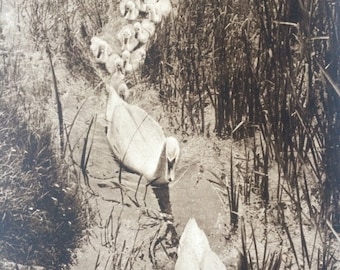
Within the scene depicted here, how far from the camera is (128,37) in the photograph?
1.25 m

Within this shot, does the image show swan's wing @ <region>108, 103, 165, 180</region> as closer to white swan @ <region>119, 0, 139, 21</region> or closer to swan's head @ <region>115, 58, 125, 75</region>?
swan's head @ <region>115, 58, 125, 75</region>

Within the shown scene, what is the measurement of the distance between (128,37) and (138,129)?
0.20 m

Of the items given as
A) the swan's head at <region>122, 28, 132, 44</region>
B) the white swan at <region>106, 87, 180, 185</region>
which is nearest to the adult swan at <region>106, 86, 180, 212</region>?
the white swan at <region>106, 87, 180, 185</region>

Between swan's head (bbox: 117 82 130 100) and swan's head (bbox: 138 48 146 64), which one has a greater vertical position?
swan's head (bbox: 138 48 146 64)

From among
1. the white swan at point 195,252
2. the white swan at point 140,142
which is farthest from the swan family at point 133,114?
the white swan at point 195,252

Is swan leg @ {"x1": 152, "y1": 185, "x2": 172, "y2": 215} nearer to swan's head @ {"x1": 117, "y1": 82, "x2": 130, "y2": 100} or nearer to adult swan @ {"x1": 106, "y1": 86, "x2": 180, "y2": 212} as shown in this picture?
adult swan @ {"x1": 106, "y1": 86, "x2": 180, "y2": 212}

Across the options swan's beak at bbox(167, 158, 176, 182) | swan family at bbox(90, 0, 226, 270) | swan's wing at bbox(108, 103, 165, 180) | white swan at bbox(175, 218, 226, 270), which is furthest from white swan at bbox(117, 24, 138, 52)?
white swan at bbox(175, 218, 226, 270)

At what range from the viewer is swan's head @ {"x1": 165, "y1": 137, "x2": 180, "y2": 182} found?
4.11 feet

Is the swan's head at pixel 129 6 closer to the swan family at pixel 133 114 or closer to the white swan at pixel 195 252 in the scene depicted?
the swan family at pixel 133 114

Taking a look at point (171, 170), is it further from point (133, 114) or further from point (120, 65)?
point (120, 65)

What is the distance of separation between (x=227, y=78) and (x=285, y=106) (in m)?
0.13

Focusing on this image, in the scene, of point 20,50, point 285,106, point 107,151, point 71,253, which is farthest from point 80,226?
point 285,106

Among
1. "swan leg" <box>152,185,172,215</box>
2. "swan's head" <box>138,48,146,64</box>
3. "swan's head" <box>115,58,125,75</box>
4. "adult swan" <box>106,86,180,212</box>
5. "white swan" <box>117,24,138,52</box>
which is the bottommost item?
"swan leg" <box>152,185,172,215</box>

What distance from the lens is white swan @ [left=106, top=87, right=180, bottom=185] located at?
1254 mm
